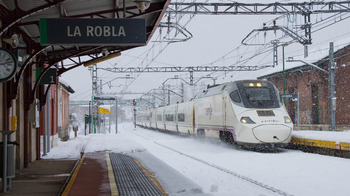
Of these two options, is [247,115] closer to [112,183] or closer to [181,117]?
[112,183]

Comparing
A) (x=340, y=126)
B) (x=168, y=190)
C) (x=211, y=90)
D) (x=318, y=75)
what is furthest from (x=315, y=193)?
(x=318, y=75)

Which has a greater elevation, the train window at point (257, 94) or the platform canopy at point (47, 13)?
the platform canopy at point (47, 13)

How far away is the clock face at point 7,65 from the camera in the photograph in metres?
7.91

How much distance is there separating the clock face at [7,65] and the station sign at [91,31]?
0.95 meters

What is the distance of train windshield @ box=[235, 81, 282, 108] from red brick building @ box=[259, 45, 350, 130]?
1464 cm

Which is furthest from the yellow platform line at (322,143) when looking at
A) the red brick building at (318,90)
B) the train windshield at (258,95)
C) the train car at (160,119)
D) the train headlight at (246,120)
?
the train car at (160,119)

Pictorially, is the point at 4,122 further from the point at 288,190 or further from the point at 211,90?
the point at 211,90

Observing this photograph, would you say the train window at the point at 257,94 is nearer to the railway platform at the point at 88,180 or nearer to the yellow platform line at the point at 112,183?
the railway platform at the point at 88,180

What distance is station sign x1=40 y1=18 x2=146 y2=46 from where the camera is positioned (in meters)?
7.55

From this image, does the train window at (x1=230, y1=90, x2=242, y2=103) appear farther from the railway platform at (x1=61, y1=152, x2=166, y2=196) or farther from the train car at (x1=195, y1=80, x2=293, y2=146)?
the railway platform at (x1=61, y1=152, x2=166, y2=196)

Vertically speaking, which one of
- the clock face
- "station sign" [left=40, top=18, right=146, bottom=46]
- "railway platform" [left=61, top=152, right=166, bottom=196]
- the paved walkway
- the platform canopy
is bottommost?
the paved walkway

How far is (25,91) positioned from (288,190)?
26.2 ft

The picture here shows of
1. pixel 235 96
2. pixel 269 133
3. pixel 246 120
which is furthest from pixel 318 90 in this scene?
pixel 269 133

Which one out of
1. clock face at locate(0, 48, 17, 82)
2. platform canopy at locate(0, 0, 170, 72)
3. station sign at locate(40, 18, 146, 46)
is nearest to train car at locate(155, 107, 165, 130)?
platform canopy at locate(0, 0, 170, 72)
